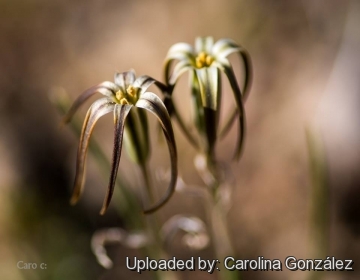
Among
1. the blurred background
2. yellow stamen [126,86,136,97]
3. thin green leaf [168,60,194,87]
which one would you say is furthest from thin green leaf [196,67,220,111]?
the blurred background

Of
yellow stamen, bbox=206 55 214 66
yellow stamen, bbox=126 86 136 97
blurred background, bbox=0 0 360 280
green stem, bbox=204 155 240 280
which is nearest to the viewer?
yellow stamen, bbox=126 86 136 97

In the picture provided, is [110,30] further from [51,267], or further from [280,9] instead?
[51,267]

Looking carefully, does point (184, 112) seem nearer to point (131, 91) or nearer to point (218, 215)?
point (218, 215)

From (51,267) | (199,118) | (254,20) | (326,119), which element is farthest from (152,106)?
(254,20)

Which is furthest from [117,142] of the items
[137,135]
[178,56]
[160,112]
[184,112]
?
[184,112]

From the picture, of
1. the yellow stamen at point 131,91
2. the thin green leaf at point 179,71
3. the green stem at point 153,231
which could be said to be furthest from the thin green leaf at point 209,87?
the green stem at point 153,231

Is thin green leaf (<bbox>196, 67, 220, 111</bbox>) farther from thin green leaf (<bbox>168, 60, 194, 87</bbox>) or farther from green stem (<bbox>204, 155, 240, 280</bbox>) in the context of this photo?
green stem (<bbox>204, 155, 240, 280</bbox>)
